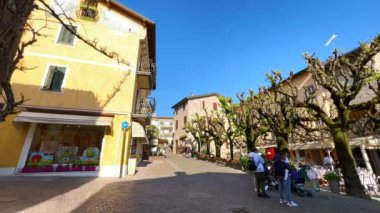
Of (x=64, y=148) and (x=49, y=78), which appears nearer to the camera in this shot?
(x=64, y=148)

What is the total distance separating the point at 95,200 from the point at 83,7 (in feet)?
43.3

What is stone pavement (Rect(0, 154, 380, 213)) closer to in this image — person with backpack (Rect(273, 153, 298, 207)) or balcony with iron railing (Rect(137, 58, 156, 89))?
person with backpack (Rect(273, 153, 298, 207))

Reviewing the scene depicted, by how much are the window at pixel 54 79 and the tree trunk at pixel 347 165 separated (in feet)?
51.3

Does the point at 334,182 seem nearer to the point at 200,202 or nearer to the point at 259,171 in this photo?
the point at 259,171

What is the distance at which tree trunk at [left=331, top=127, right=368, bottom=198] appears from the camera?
8.20m

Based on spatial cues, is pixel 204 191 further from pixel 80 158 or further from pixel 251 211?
pixel 80 158

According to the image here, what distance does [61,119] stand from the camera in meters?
10.4

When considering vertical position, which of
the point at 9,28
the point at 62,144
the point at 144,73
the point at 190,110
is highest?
the point at 190,110

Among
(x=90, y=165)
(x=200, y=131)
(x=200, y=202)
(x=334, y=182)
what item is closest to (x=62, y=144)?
(x=90, y=165)

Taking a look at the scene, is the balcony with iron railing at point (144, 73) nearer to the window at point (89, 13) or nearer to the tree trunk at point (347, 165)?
the window at point (89, 13)

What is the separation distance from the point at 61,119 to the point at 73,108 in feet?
4.66

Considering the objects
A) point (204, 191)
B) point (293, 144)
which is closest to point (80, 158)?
point (204, 191)

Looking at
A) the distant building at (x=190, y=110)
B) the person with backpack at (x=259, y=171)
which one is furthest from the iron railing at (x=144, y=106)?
the distant building at (x=190, y=110)

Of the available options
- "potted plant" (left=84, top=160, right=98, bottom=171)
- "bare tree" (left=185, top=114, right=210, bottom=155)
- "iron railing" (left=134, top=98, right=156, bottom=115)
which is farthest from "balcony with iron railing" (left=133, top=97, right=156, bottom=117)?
"bare tree" (left=185, top=114, right=210, bottom=155)
